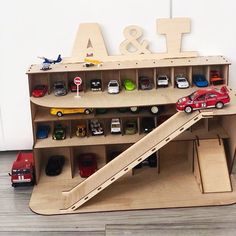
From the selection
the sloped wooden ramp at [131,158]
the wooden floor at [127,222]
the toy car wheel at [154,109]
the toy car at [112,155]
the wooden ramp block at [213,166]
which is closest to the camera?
the wooden floor at [127,222]

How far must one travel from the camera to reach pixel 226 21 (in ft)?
11.7

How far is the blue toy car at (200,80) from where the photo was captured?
347cm

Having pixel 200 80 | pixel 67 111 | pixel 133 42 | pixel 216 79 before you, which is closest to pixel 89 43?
pixel 133 42

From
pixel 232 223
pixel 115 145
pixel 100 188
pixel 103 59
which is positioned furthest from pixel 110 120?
pixel 232 223

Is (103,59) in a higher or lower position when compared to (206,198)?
higher

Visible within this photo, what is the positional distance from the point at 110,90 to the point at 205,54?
81 cm

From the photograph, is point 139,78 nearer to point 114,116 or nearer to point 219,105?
point 114,116

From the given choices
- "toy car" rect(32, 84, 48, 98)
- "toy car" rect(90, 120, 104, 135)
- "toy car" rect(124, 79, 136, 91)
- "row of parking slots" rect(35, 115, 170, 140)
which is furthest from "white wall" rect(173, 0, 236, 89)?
"toy car" rect(32, 84, 48, 98)

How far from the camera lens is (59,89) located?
3.46 metres

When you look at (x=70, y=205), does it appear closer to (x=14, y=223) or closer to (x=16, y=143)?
(x=14, y=223)

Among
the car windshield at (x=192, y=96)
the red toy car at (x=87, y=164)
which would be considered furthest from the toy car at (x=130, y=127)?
the car windshield at (x=192, y=96)

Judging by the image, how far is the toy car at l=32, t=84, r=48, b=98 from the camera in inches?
134

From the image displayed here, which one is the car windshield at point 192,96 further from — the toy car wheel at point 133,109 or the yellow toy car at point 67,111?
the yellow toy car at point 67,111

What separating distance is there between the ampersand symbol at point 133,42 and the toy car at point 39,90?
65 centimetres
